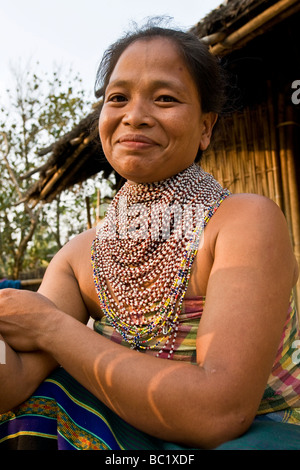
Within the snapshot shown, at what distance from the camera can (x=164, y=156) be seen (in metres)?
1.45

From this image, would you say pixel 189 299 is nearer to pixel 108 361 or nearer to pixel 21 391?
pixel 108 361

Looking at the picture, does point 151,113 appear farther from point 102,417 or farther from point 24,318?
point 102,417

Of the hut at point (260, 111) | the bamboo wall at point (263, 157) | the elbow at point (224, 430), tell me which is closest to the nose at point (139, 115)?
the elbow at point (224, 430)

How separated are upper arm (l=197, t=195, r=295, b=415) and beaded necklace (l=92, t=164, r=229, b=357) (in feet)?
0.52

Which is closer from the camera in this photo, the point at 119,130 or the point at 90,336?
the point at 90,336

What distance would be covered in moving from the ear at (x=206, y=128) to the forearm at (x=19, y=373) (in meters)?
0.94

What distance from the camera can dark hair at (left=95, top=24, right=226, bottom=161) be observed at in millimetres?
1541

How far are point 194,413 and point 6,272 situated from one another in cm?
1874

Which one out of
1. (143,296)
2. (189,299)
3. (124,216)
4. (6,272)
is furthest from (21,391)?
(6,272)

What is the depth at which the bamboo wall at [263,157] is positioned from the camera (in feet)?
12.6

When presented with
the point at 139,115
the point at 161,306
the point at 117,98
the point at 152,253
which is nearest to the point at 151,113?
the point at 139,115

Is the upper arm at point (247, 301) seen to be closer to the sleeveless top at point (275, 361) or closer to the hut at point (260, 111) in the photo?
the sleeveless top at point (275, 361)

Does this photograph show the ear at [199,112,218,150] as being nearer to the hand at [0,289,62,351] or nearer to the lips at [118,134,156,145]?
the lips at [118,134,156,145]

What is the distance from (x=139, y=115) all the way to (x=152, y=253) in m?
0.45
